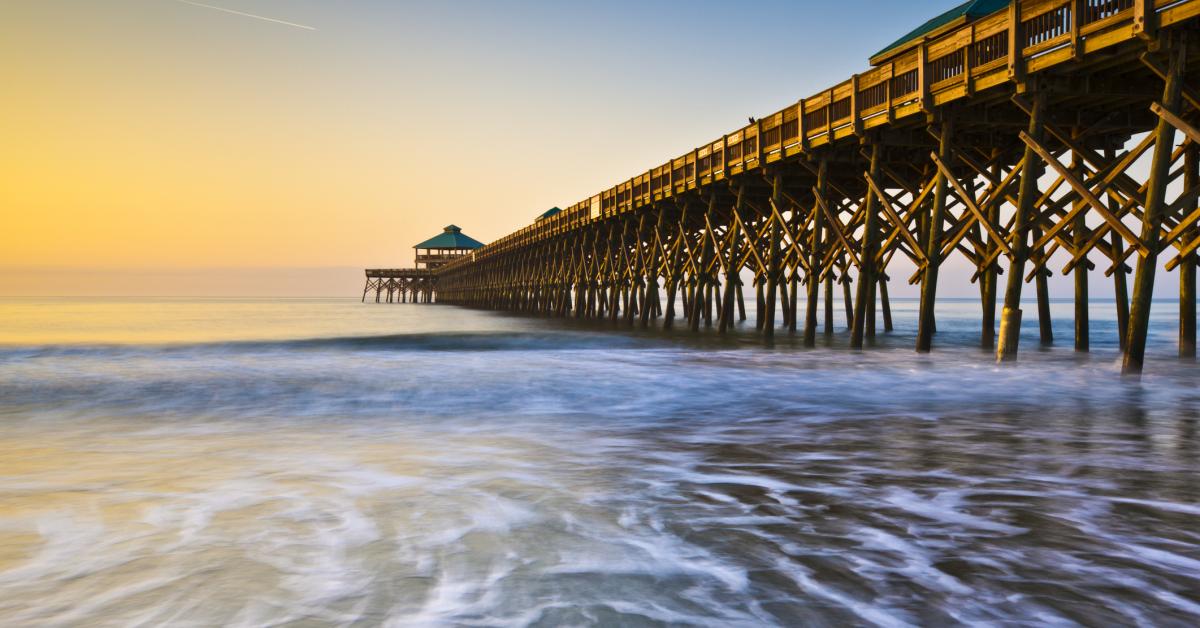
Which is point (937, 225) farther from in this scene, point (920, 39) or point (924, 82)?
point (920, 39)

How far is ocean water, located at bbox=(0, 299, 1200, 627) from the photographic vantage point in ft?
12.1

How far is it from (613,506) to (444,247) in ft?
327

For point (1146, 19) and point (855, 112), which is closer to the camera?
point (1146, 19)

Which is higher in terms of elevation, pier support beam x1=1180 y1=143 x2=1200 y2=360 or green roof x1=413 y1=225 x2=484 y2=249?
green roof x1=413 y1=225 x2=484 y2=249

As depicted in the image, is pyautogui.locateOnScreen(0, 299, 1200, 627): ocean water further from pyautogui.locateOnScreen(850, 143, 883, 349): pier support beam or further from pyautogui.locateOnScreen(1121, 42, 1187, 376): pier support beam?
pyautogui.locateOnScreen(850, 143, 883, 349): pier support beam

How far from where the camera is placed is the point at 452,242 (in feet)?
342

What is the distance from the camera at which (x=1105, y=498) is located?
217 inches

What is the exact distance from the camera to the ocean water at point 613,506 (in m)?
3.70

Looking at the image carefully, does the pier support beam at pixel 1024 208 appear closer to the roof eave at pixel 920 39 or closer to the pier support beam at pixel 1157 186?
the pier support beam at pixel 1157 186

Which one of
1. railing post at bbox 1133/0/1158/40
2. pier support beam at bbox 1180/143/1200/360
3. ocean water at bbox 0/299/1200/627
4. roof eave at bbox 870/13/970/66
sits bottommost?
ocean water at bbox 0/299/1200/627

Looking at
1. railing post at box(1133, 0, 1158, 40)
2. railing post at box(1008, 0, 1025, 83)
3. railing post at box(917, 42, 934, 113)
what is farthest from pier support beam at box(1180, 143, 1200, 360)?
railing post at box(917, 42, 934, 113)

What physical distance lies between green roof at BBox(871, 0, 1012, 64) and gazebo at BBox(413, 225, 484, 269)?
83325mm

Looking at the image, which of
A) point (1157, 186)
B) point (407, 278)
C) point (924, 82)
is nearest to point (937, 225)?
point (924, 82)

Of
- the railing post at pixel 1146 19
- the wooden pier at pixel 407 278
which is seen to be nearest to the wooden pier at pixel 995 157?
the railing post at pixel 1146 19
